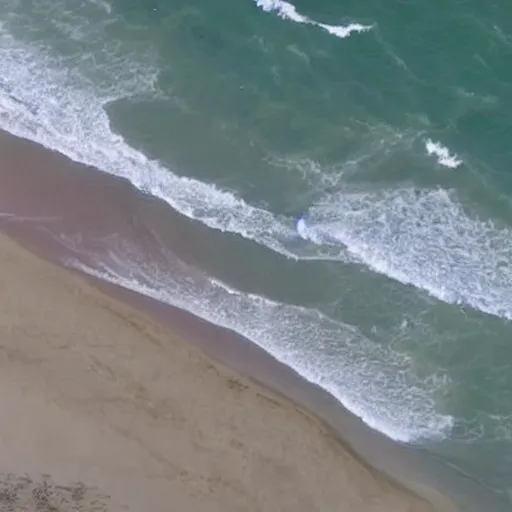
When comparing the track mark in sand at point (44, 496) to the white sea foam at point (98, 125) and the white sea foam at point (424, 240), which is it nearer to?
the white sea foam at point (98, 125)

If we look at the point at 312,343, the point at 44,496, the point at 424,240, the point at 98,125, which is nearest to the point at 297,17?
the point at 98,125

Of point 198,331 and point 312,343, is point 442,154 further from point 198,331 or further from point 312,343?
point 198,331

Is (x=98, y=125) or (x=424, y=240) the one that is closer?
(x=424, y=240)

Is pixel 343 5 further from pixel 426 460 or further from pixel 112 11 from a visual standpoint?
pixel 426 460

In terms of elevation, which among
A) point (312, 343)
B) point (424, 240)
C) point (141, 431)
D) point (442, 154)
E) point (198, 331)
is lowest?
point (141, 431)

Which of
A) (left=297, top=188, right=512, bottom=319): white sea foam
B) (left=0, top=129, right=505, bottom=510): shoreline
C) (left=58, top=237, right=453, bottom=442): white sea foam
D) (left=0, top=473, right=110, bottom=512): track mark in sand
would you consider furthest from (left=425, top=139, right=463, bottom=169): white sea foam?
(left=0, top=473, right=110, bottom=512): track mark in sand

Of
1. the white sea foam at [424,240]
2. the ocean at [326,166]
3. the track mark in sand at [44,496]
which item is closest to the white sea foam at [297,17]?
the ocean at [326,166]

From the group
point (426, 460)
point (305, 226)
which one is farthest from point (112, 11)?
point (426, 460)
